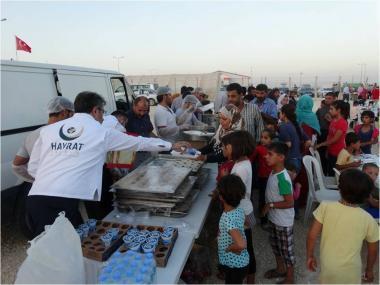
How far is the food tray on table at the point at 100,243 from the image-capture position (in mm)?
1809

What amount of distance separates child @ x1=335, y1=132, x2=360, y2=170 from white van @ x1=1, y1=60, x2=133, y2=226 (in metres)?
3.70

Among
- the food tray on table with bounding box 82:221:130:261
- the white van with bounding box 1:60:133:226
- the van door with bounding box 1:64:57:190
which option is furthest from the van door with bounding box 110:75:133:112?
the food tray on table with bounding box 82:221:130:261

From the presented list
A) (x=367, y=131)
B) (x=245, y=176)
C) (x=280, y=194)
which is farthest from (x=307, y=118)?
(x=245, y=176)

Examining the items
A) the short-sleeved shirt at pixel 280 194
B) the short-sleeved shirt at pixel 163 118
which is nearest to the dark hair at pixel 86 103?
the short-sleeved shirt at pixel 280 194

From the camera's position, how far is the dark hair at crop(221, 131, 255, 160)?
251 cm

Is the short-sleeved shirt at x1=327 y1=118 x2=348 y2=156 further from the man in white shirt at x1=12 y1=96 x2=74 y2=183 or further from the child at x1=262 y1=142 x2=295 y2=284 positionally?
the man in white shirt at x1=12 y1=96 x2=74 y2=183

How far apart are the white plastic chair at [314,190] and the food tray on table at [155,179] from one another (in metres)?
1.95

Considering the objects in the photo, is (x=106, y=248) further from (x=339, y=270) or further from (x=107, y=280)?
(x=339, y=270)

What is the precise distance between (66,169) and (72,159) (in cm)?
8

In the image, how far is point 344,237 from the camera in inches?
76.3

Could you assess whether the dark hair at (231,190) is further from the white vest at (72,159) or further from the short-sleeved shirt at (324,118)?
the short-sleeved shirt at (324,118)

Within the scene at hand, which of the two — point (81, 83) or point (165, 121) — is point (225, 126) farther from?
point (81, 83)

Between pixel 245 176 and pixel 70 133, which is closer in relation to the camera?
pixel 70 133

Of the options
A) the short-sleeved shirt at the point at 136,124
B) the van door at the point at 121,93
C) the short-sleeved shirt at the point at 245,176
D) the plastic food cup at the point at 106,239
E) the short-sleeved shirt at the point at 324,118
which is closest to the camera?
the plastic food cup at the point at 106,239
